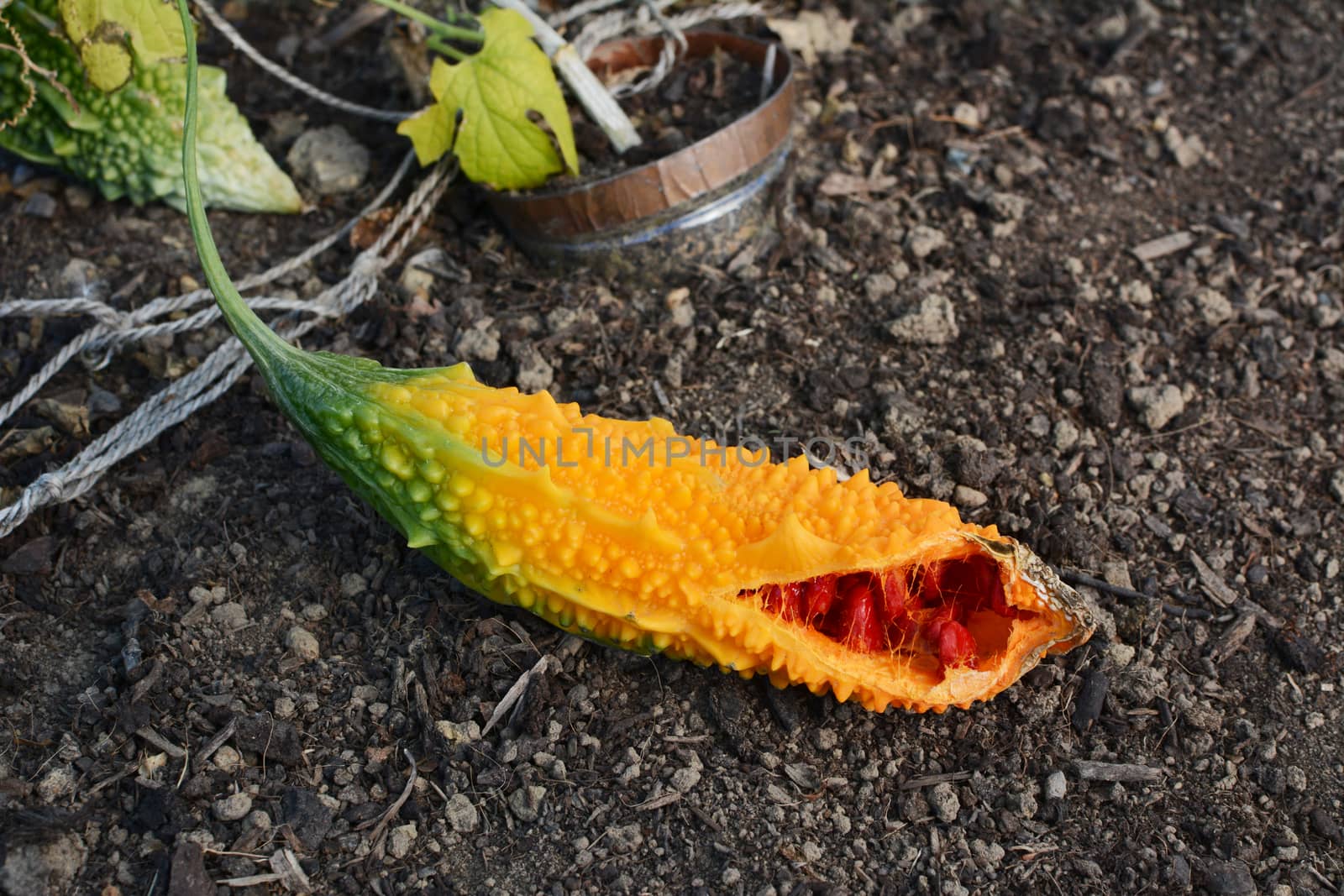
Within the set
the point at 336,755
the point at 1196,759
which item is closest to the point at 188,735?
the point at 336,755

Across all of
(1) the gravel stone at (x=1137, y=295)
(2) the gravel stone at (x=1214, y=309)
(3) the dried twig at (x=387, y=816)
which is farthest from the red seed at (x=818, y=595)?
(2) the gravel stone at (x=1214, y=309)

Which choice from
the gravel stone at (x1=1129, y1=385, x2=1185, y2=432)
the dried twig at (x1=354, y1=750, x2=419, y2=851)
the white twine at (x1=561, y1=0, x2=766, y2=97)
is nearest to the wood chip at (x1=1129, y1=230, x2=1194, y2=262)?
the gravel stone at (x1=1129, y1=385, x2=1185, y2=432)

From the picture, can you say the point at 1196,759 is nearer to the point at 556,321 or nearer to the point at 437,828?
the point at 437,828

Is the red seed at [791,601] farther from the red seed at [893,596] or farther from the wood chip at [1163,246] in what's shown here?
the wood chip at [1163,246]

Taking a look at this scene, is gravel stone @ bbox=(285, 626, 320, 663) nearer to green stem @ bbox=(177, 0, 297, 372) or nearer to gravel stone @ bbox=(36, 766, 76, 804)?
gravel stone @ bbox=(36, 766, 76, 804)

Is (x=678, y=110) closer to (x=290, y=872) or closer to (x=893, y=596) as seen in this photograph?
(x=893, y=596)

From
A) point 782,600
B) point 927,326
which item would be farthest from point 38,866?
point 927,326
